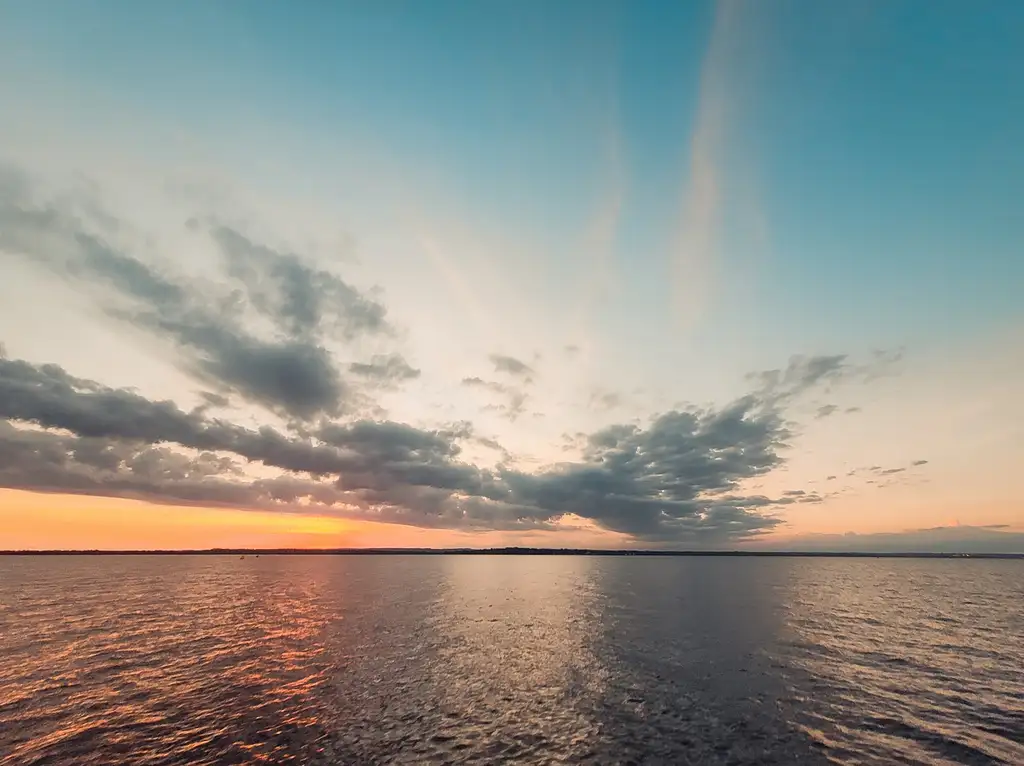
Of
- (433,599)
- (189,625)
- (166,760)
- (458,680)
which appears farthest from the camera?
(433,599)

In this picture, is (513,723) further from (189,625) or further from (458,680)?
(189,625)

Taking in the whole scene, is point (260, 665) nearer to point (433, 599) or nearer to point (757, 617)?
point (433, 599)

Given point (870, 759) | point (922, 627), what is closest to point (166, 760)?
point (870, 759)

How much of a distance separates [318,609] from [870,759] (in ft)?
265

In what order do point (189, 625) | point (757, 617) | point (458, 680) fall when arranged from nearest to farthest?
point (458, 680) → point (189, 625) → point (757, 617)

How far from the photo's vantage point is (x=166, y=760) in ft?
87.8

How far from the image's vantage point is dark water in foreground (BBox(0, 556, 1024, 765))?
2850 centimetres

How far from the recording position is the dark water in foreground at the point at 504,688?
93.5 ft

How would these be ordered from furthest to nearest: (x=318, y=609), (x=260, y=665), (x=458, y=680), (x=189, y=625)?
(x=318, y=609) < (x=189, y=625) < (x=260, y=665) < (x=458, y=680)

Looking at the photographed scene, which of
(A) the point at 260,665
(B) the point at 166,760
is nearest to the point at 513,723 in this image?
(B) the point at 166,760

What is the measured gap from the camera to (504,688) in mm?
39594

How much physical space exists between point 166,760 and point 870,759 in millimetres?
38767

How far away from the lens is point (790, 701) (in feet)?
121

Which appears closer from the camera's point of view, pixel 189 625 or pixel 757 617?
pixel 189 625
